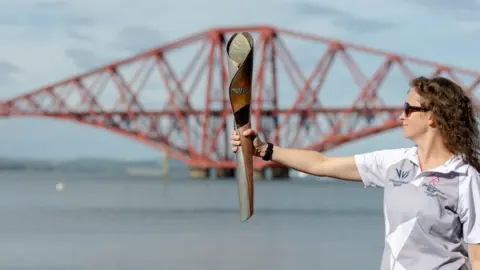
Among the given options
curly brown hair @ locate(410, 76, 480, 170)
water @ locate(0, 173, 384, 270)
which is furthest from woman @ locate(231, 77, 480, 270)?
water @ locate(0, 173, 384, 270)

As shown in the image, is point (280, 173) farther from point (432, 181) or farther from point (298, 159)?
point (432, 181)

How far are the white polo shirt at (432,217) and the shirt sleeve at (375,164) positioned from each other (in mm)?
128

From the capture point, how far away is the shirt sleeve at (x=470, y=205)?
379 centimetres

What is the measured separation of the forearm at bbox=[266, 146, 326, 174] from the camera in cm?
418

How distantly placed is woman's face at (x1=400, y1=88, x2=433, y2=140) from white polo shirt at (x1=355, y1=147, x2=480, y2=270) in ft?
0.46

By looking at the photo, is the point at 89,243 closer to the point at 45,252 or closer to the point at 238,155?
the point at 45,252

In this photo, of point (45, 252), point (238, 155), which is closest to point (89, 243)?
point (45, 252)

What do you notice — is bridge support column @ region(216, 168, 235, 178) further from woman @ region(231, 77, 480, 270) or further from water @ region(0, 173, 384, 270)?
woman @ region(231, 77, 480, 270)

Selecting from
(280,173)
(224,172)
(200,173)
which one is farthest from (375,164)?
(280,173)

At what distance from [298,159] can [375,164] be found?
287 mm

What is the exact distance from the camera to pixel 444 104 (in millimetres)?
3879

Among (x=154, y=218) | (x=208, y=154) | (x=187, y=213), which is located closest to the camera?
(x=154, y=218)

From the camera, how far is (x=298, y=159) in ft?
13.7

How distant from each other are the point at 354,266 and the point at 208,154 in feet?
178
